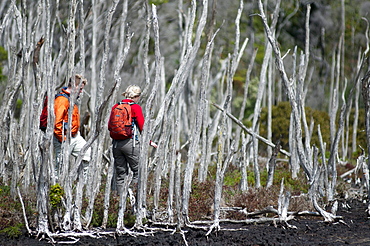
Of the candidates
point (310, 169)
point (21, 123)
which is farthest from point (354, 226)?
point (21, 123)

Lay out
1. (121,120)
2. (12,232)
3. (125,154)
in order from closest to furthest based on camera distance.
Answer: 1. (12,232)
2. (121,120)
3. (125,154)

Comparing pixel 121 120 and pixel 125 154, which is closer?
pixel 121 120

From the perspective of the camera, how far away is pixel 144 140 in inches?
170

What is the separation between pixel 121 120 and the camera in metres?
4.90

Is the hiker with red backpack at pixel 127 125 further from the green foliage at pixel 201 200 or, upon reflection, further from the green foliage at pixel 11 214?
the green foliage at pixel 11 214

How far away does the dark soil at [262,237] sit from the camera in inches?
162

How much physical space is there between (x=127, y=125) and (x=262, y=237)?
173 centimetres

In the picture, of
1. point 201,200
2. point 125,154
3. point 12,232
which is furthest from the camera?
point 201,200

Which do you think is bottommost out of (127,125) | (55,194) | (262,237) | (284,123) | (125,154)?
(262,237)

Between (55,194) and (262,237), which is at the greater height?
(55,194)

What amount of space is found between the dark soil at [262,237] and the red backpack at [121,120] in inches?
44.3

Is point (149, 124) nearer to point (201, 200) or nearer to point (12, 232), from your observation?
point (12, 232)

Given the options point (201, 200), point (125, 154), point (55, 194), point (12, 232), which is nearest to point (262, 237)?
point (201, 200)

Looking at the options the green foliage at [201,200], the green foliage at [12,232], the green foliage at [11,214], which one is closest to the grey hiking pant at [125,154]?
the green foliage at [201,200]
